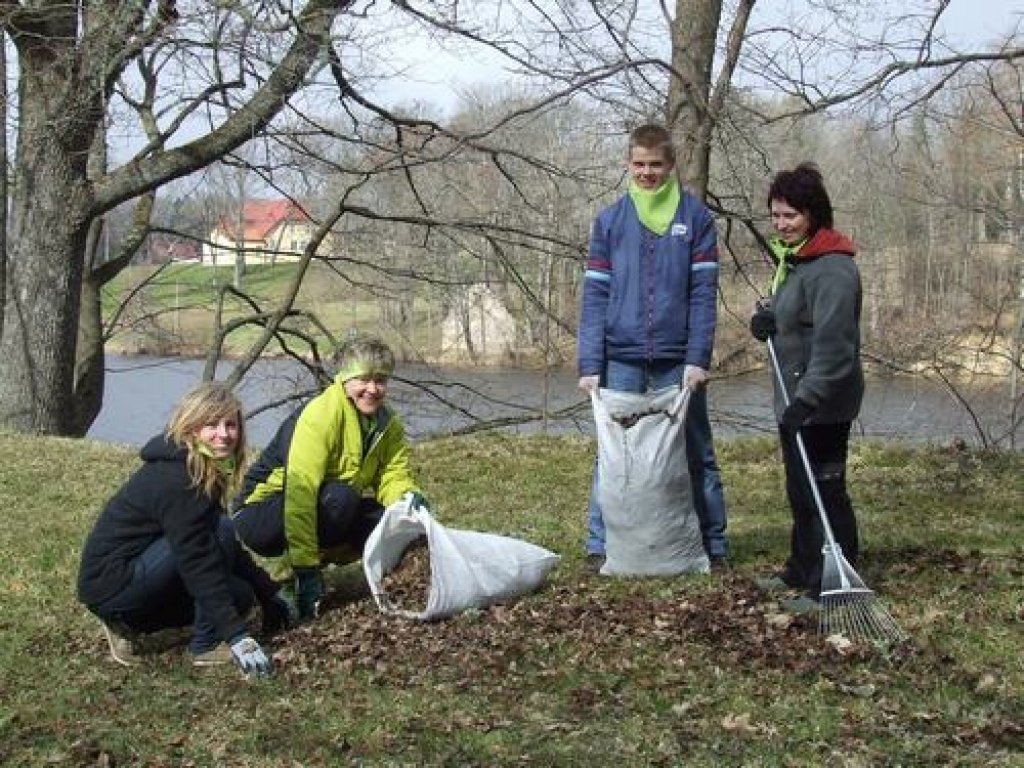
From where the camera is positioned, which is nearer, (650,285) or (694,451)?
(650,285)

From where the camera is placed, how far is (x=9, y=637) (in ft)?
16.1

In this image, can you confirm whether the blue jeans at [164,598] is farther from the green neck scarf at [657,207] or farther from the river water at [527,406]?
the river water at [527,406]

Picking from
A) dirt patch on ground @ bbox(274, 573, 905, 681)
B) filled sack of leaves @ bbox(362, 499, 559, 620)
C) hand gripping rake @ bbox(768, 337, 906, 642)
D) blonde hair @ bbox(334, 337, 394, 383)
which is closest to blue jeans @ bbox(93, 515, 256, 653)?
dirt patch on ground @ bbox(274, 573, 905, 681)

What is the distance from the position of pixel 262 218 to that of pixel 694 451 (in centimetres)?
1463

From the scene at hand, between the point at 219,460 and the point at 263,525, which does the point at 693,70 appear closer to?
the point at 263,525

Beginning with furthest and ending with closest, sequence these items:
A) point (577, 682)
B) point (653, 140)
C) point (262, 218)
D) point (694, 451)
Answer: point (262, 218) → point (694, 451) → point (653, 140) → point (577, 682)

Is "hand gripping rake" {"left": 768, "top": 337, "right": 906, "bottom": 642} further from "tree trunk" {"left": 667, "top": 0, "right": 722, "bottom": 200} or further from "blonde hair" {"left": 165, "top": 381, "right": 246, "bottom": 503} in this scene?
"tree trunk" {"left": 667, "top": 0, "right": 722, "bottom": 200}

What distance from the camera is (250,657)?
13.8 feet

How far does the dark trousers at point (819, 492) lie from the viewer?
15.0 feet

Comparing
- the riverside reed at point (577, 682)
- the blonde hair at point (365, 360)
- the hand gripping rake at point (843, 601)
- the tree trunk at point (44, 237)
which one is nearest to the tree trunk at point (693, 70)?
the riverside reed at point (577, 682)

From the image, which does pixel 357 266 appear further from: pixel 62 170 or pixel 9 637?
pixel 9 637

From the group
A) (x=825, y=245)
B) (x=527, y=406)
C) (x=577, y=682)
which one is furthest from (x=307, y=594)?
(x=527, y=406)

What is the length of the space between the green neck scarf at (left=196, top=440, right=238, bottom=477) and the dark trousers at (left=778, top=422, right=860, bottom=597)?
6.69ft

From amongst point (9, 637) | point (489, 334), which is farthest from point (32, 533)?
point (489, 334)
